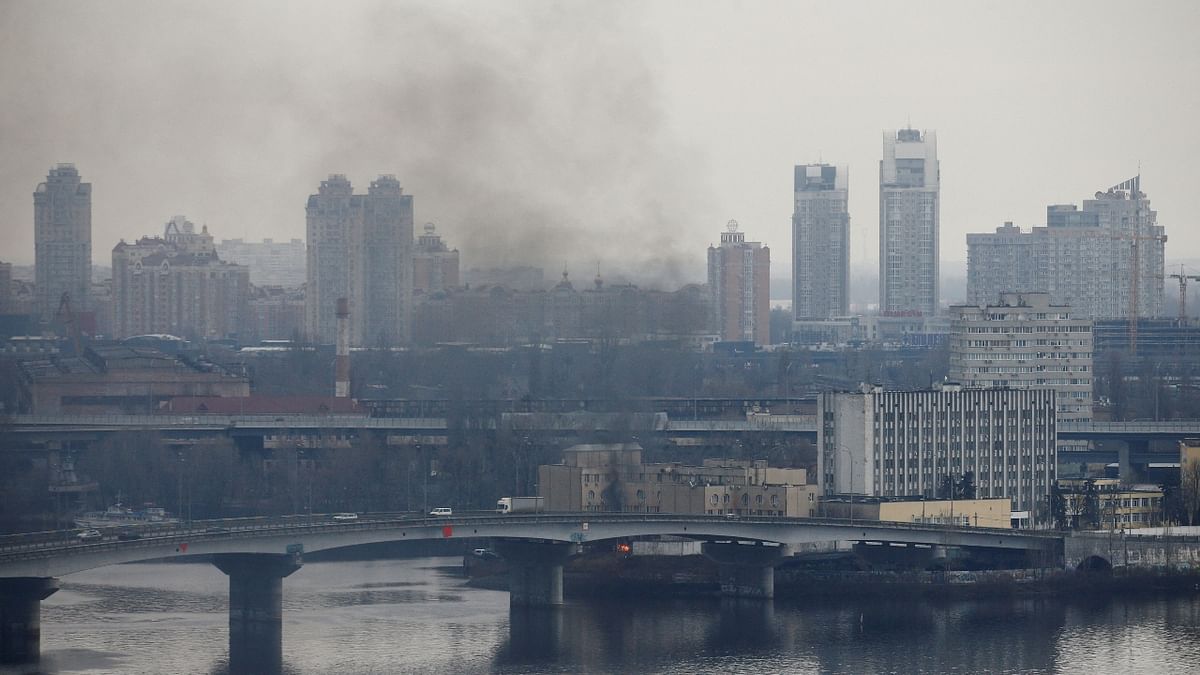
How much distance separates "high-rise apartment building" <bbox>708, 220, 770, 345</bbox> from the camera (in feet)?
219

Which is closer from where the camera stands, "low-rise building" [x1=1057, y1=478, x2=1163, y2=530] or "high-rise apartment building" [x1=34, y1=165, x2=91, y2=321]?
"low-rise building" [x1=1057, y1=478, x2=1163, y2=530]

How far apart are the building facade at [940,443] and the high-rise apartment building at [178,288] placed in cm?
3387

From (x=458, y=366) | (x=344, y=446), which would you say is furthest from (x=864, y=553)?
(x=458, y=366)

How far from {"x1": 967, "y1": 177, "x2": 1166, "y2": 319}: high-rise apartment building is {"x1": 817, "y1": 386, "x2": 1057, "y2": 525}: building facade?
3689 cm

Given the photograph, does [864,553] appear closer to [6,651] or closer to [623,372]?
[6,651]

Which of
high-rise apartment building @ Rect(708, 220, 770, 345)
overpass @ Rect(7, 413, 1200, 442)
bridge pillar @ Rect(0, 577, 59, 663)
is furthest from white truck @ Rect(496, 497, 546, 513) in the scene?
high-rise apartment building @ Rect(708, 220, 770, 345)

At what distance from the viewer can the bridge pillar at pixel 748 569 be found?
75.9 ft

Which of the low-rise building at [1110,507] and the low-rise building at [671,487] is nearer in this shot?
the low-rise building at [671,487]

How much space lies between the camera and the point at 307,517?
76.5 ft

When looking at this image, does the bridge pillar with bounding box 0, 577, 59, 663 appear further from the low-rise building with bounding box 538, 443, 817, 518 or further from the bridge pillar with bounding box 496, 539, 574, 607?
the low-rise building with bounding box 538, 443, 817, 518

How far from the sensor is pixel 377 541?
21.6 meters

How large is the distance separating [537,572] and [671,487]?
320 cm

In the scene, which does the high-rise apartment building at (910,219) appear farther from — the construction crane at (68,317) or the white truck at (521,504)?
the white truck at (521,504)

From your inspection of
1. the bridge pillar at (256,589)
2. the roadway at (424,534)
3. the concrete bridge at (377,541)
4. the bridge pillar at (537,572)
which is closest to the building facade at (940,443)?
the concrete bridge at (377,541)
